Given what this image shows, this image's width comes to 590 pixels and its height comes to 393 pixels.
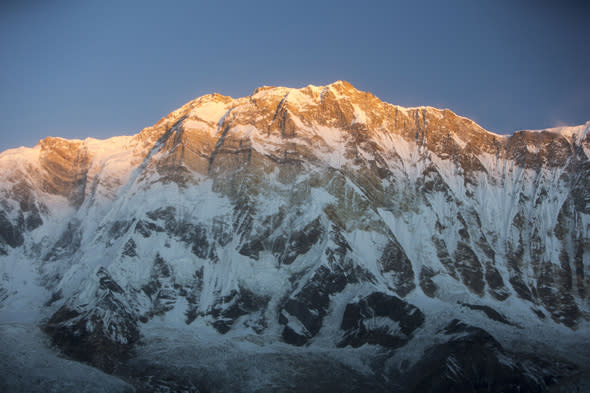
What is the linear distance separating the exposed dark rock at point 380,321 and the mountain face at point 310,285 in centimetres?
32

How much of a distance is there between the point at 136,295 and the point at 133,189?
52948 mm

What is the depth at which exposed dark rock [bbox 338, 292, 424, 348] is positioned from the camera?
132875 millimetres

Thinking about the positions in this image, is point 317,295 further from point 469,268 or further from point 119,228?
point 119,228

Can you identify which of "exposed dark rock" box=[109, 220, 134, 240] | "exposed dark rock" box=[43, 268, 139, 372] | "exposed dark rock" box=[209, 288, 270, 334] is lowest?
"exposed dark rock" box=[43, 268, 139, 372]

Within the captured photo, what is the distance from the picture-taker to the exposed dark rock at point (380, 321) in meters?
133

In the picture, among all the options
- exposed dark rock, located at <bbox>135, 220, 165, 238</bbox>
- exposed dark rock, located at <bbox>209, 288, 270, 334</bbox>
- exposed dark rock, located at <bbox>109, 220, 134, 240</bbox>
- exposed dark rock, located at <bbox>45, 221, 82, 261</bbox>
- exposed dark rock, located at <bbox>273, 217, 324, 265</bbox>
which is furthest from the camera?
exposed dark rock, located at <bbox>45, 221, 82, 261</bbox>

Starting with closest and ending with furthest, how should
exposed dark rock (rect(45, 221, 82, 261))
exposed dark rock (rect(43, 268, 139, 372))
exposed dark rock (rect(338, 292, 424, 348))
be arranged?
exposed dark rock (rect(43, 268, 139, 372)), exposed dark rock (rect(338, 292, 424, 348)), exposed dark rock (rect(45, 221, 82, 261))

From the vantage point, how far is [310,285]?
151m

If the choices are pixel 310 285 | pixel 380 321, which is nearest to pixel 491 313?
pixel 380 321

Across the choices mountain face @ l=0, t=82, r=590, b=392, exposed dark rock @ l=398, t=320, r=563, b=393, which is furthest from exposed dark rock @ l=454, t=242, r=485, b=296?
exposed dark rock @ l=398, t=320, r=563, b=393

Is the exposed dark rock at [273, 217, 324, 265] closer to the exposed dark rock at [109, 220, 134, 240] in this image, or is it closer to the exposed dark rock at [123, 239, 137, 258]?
the exposed dark rock at [123, 239, 137, 258]

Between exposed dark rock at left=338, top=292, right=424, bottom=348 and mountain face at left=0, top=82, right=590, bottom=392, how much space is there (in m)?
0.32

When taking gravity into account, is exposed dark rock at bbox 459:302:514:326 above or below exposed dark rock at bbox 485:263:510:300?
below

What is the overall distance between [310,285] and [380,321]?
66.0ft
